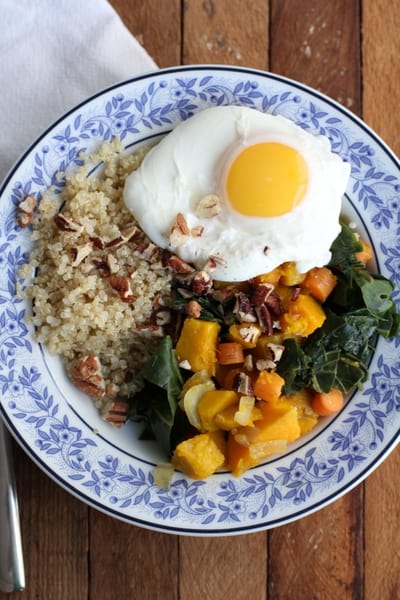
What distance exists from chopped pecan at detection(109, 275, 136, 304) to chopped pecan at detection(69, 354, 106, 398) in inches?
9.8

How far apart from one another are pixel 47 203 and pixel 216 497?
1.19 metres

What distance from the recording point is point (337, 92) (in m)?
2.98

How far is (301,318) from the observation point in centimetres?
255

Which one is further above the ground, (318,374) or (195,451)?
(318,374)

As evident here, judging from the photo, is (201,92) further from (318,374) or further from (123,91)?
(318,374)

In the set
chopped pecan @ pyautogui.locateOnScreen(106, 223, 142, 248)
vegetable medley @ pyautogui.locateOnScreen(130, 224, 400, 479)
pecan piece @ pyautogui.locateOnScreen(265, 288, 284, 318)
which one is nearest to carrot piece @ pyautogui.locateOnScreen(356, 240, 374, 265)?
vegetable medley @ pyautogui.locateOnScreen(130, 224, 400, 479)

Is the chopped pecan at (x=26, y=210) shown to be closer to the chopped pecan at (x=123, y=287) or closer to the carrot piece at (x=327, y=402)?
the chopped pecan at (x=123, y=287)

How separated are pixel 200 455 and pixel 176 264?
66 cm

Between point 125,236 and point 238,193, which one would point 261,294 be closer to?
point 238,193

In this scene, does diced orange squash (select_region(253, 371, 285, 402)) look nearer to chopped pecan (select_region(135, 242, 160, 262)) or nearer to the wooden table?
chopped pecan (select_region(135, 242, 160, 262))

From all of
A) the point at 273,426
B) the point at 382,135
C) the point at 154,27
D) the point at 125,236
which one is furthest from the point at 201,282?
the point at 154,27

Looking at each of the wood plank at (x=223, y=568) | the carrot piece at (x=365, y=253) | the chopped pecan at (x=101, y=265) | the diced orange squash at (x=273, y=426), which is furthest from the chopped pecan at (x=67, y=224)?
the wood plank at (x=223, y=568)

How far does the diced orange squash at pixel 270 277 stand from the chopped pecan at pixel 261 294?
3 cm

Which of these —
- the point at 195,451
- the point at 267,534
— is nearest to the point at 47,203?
the point at 195,451
